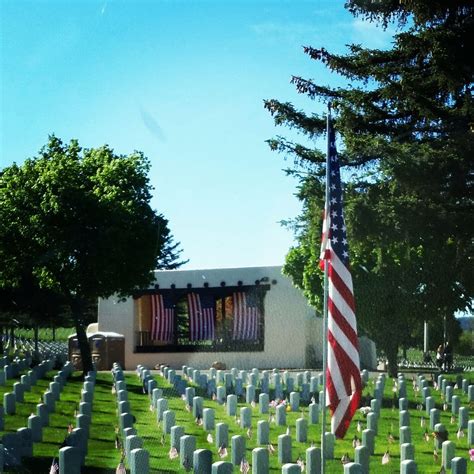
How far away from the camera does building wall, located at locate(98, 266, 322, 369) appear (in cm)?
4506

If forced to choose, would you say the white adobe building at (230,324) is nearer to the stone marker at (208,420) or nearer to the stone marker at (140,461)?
the stone marker at (208,420)

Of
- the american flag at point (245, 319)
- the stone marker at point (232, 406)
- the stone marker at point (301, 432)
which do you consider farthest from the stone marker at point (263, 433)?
the american flag at point (245, 319)

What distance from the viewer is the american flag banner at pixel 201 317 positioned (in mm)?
45125

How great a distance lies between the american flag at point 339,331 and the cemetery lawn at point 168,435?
419cm

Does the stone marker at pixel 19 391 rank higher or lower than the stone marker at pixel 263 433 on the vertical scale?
higher

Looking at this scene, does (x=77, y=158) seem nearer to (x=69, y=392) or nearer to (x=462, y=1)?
(x=69, y=392)

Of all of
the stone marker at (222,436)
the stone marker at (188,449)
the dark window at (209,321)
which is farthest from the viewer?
the dark window at (209,321)

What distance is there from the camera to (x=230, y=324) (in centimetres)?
4525

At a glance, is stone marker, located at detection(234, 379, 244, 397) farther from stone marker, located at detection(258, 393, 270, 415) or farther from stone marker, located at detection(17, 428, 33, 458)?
stone marker, located at detection(17, 428, 33, 458)

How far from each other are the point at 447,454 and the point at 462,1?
8557 millimetres

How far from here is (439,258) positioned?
34.1 metres

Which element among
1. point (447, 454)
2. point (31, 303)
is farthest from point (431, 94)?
point (31, 303)

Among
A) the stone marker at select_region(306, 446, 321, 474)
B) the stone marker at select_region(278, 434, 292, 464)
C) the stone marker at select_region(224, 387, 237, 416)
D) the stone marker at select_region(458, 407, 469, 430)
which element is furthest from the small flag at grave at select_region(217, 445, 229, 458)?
the stone marker at select_region(458, 407, 469, 430)

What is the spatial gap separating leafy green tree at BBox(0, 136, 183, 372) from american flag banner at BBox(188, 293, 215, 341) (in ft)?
32.4
